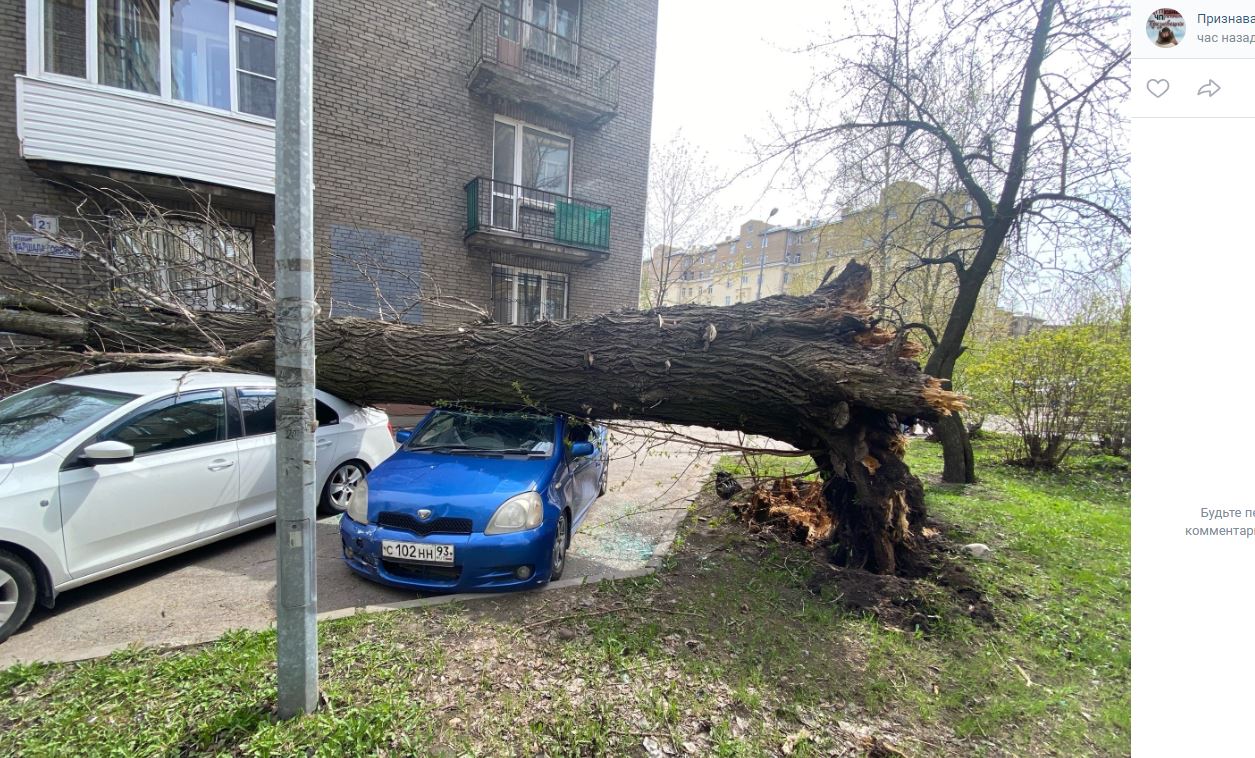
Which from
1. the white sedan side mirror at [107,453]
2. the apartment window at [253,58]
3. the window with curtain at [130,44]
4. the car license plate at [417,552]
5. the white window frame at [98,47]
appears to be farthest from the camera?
the apartment window at [253,58]

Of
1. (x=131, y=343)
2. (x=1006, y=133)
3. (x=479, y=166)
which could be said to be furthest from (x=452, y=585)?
(x=479, y=166)

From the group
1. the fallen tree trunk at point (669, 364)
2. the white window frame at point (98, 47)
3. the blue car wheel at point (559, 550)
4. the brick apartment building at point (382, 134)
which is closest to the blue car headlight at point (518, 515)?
the blue car wheel at point (559, 550)

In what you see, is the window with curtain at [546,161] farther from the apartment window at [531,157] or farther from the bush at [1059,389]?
the bush at [1059,389]

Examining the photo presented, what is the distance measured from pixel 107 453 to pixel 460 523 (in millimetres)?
2207

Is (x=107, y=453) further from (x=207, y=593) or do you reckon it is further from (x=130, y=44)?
(x=130, y=44)

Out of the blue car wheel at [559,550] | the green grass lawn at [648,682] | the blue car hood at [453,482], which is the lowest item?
the green grass lawn at [648,682]

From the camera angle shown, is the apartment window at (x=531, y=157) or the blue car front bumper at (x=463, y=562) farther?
the apartment window at (x=531, y=157)

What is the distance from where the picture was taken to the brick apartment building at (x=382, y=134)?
7270mm

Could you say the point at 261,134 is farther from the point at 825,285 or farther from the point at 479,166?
the point at 825,285

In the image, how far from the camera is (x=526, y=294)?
11.9 m

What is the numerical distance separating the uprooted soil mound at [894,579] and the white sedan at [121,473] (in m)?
4.70

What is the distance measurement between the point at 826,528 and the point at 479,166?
9.78 metres

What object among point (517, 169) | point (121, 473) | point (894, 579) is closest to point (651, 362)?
point (894, 579)

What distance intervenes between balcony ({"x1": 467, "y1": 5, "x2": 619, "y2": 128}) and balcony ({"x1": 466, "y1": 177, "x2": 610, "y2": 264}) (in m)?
1.91
